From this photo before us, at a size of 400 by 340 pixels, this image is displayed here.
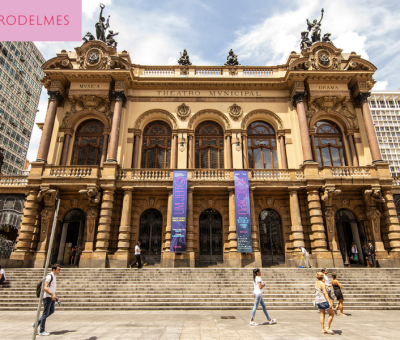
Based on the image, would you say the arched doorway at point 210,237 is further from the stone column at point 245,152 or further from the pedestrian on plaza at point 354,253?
the pedestrian on plaza at point 354,253

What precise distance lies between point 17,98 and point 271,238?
A: 56.0m

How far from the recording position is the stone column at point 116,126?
20.5 m

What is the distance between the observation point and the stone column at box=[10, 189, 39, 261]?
1781cm

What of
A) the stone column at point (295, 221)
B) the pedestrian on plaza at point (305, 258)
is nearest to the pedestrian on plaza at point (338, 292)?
the pedestrian on plaza at point (305, 258)

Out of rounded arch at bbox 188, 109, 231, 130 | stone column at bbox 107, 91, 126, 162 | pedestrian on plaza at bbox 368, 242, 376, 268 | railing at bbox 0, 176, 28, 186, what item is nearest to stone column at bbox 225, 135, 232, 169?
rounded arch at bbox 188, 109, 231, 130

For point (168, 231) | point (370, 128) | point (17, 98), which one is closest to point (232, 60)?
point (370, 128)

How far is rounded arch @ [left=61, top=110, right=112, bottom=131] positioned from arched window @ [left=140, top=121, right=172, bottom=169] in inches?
131

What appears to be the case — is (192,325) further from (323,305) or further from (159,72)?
(159,72)

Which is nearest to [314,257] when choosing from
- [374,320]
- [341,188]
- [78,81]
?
[341,188]

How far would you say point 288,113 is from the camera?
22.9 meters

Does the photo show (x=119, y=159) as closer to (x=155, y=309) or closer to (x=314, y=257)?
(x=155, y=309)

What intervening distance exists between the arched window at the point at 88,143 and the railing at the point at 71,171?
2443mm

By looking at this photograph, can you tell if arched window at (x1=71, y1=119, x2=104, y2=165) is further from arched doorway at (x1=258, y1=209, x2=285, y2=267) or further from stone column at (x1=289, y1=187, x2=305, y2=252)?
stone column at (x1=289, y1=187, x2=305, y2=252)

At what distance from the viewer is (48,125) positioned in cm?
2127
